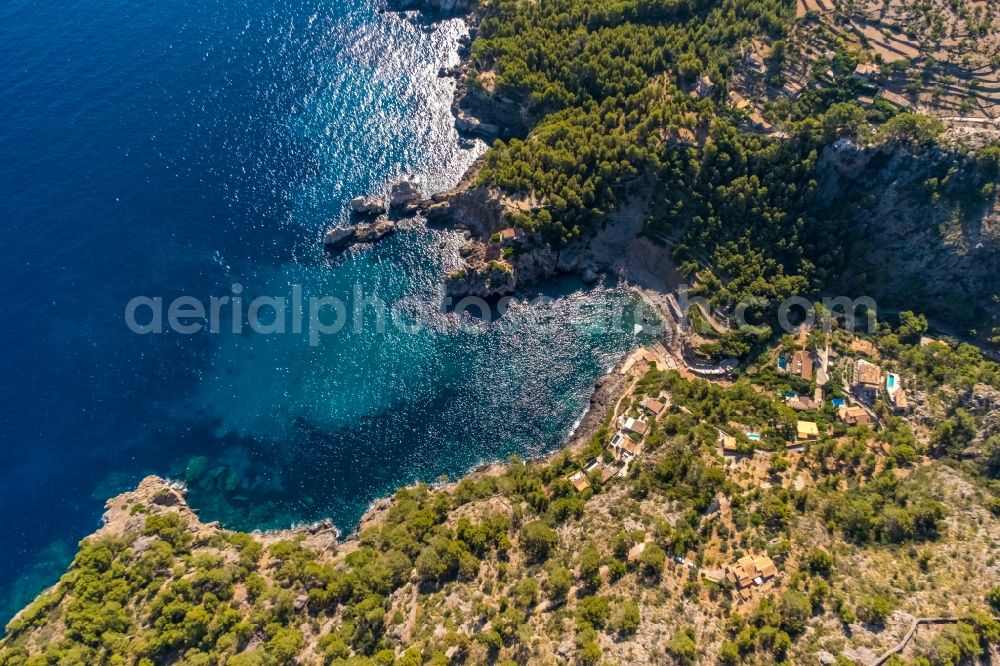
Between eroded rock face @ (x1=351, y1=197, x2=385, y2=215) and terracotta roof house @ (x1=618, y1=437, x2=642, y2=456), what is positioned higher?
eroded rock face @ (x1=351, y1=197, x2=385, y2=215)

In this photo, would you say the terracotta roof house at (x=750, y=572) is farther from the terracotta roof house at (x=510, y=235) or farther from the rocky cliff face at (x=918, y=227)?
the terracotta roof house at (x=510, y=235)

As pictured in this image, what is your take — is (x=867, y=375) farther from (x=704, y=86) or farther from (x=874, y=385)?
(x=704, y=86)

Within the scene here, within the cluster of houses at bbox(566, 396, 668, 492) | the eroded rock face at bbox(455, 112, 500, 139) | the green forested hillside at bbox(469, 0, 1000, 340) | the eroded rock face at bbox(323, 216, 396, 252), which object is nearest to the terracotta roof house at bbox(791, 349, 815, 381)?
the green forested hillside at bbox(469, 0, 1000, 340)

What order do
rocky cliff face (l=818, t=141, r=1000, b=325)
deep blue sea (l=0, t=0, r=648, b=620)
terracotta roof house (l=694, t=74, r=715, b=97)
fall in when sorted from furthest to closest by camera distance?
terracotta roof house (l=694, t=74, r=715, b=97)
deep blue sea (l=0, t=0, r=648, b=620)
rocky cliff face (l=818, t=141, r=1000, b=325)

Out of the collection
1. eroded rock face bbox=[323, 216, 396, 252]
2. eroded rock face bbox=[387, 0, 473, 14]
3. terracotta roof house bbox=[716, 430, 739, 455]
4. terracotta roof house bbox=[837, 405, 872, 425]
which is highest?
eroded rock face bbox=[387, 0, 473, 14]

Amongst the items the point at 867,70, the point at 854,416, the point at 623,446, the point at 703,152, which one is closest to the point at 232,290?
the point at 623,446

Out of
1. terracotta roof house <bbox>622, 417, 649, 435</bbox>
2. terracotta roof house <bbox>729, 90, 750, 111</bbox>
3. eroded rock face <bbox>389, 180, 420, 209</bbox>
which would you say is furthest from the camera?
eroded rock face <bbox>389, 180, 420, 209</bbox>

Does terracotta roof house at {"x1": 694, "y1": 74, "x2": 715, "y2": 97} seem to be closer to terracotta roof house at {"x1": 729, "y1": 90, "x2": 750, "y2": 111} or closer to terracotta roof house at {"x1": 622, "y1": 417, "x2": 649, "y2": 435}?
terracotta roof house at {"x1": 729, "y1": 90, "x2": 750, "y2": 111}
